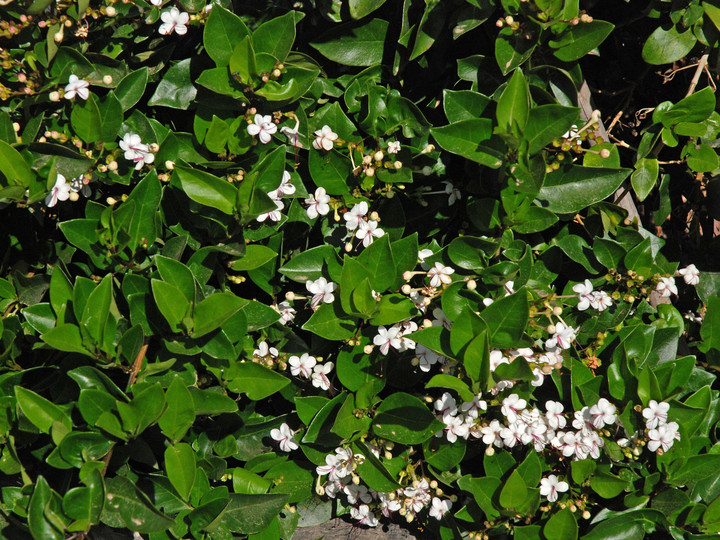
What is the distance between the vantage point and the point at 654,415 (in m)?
1.85

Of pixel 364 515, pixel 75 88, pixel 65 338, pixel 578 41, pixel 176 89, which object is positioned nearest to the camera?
pixel 65 338

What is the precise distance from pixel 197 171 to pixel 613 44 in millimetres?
1848

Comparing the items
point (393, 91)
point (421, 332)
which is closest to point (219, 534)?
point (421, 332)

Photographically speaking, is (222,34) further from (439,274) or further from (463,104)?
(439,274)

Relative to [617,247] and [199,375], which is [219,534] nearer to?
[199,375]

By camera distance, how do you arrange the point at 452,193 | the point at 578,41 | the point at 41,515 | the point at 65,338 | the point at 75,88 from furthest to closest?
the point at 452,193 < the point at 578,41 < the point at 75,88 < the point at 65,338 < the point at 41,515

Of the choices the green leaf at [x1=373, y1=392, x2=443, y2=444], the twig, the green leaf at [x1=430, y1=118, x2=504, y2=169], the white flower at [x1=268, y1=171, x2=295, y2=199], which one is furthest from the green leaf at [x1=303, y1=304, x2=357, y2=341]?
the green leaf at [x1=430, y1=118, x2=504, y2=169]

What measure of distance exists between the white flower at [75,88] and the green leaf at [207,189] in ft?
1.17

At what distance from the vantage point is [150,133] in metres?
1.97

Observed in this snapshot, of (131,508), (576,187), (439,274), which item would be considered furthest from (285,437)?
(576,187)

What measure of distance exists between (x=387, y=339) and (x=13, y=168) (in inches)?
46.3

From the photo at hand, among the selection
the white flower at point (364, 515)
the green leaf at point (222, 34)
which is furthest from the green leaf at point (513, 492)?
the green leaf at point (222, 34)

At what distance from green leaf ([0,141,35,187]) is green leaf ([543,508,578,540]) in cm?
189

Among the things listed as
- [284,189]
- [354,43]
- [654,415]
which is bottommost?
[654,415]
